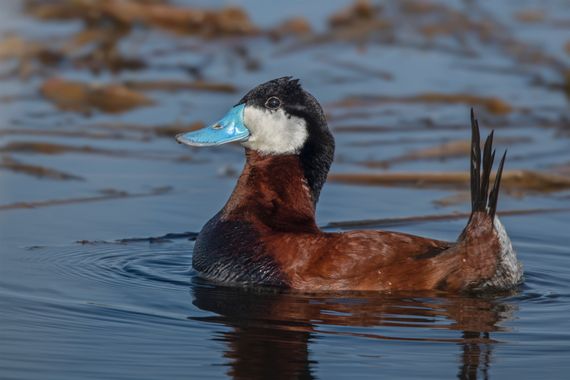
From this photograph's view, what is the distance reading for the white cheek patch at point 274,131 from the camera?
6758 millimetres

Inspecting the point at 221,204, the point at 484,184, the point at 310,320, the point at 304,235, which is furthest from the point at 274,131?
the point at 221,204

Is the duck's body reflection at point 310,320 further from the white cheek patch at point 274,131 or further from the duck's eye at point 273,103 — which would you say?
the duck's eye at point 273,103

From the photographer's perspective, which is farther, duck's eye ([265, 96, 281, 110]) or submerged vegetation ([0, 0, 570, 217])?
submerged vegetation ([0, 0, 570, 217])

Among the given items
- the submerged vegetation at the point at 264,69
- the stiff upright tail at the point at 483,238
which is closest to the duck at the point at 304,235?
the stiff upright tail at the point at 483,238

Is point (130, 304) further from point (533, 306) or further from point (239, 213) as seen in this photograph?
point (533, 306)

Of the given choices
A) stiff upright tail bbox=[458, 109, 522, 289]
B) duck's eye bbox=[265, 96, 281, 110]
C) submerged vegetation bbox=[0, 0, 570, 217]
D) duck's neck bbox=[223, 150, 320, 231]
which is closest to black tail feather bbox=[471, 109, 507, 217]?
stiff upright tail bbox=[458, 109, 522, 289]

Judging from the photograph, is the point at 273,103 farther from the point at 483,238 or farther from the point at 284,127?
the point at 483,238

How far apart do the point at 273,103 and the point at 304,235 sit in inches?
32.0

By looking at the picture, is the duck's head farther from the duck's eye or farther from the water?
the water

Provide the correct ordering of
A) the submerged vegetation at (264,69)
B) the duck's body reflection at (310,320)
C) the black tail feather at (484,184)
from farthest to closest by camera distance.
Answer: the submerged vegetation at (264,69), the black tail feather at (484,184), the duck's body reflection at (310,320)

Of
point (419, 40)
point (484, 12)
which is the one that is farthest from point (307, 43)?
point (484, 12)

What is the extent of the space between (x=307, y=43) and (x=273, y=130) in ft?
23.0

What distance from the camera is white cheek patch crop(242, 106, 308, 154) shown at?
22.2 feet

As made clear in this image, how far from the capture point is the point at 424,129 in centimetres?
1068
